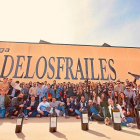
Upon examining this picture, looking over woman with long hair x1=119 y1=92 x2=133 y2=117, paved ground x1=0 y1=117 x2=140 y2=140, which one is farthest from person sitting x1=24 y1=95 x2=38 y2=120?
woman with long hair x1=119 y1=92 x2=133 y2=117

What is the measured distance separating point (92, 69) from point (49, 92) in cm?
273

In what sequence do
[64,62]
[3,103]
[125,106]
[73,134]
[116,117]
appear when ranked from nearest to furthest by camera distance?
[73,134], [116,117], [125,106], [3,103], [64,62]

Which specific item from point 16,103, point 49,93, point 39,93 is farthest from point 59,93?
point 16,103

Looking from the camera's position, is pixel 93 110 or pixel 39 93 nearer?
pixel 93 110

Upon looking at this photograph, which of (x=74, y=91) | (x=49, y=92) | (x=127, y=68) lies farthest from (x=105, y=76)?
(x=49, y=92)

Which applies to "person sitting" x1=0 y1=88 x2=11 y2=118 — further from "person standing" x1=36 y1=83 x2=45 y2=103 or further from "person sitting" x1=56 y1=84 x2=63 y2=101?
"person sitting" x1=56 y1=84 x2=63 y2=101

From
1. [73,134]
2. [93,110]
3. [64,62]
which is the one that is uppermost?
[64,62]

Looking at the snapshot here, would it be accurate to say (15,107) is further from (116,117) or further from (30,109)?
(116,117)

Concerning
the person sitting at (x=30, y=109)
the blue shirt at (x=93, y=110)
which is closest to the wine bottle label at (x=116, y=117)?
the blue shirt at (x=93, y=110)

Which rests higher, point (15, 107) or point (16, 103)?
point (16, 103)

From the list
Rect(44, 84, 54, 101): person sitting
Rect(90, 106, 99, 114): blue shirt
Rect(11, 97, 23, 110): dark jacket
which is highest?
Rect(44, 84, 54, 101): person sitting

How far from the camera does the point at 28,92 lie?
427 cm

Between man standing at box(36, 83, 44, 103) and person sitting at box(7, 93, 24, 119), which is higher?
man standing at box(36, 83, 44, 103)

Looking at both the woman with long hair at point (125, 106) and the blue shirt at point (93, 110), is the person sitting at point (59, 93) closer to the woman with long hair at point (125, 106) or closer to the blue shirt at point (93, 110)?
the blue shirt at point (93, 110)
